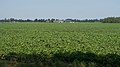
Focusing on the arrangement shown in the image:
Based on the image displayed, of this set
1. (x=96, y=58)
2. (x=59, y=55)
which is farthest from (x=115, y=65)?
(x=59, y=55)

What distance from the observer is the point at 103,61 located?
1173 cm

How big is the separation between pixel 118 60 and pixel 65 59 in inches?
97.7

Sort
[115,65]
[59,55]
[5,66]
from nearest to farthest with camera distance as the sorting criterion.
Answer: [5,66], [115,65], [59,55]

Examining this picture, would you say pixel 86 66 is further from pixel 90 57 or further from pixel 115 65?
pixel 90 57

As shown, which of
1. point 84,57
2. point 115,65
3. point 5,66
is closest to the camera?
point 5,66

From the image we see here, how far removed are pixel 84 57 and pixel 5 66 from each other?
468 cm

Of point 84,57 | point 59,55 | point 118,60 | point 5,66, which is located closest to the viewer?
point 5,66

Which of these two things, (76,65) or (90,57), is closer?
(76,65)

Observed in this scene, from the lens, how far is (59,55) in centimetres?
1361

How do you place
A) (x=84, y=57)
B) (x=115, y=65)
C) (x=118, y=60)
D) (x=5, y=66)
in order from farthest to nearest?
(x=84, y=57)
(x=118, y=60)
(x=115, y=65)
(x=5, y=66)

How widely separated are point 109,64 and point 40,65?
3.27 m

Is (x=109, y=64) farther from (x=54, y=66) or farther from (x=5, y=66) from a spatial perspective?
(x=5, y=66)

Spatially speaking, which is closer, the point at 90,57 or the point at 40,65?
the point at 40,65

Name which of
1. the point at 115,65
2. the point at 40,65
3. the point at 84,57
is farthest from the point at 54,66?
the point at 84,57
